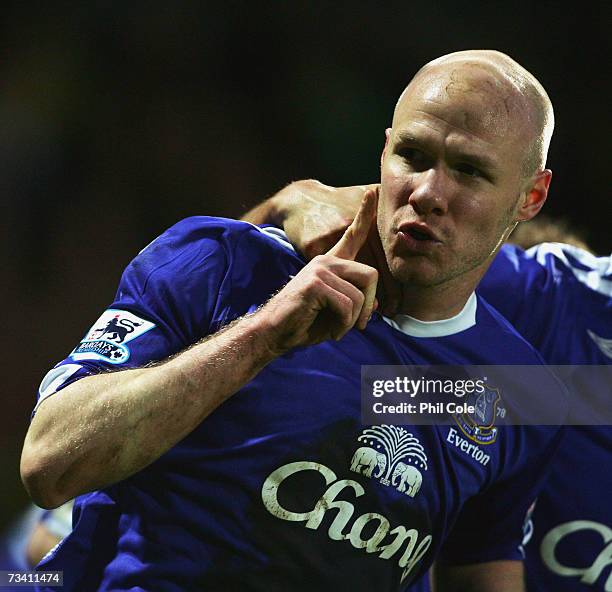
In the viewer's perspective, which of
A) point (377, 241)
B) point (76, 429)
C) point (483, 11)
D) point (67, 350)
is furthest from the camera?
point (483, 11)

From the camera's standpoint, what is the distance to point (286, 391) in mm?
1690

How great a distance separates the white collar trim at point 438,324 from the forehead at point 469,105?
0.36 meters

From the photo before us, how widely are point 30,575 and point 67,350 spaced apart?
130 cm

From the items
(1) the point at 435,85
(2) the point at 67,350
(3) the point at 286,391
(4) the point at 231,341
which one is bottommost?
(2) the point at 67,350

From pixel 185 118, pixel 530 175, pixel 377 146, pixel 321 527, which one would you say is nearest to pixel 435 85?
pixel 530 175

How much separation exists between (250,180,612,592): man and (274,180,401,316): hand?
52cm

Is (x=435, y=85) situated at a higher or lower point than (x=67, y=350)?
higher

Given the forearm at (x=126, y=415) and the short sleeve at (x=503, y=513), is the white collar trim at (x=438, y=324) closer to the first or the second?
the short sleeve at (x=503, y=513)

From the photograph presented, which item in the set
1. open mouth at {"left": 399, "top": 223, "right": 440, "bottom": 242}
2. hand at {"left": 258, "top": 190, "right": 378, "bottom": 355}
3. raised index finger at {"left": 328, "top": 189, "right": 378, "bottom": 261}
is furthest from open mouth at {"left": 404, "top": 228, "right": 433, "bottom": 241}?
hand at {"left": 258, "top": 190, "right": 378, "bottom": 355}

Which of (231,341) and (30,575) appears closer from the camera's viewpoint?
(231,341)

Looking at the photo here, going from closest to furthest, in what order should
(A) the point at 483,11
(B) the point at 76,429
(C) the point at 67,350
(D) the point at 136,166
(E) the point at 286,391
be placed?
(B) the point at 76,429, (E) the point at 286,391, (C) the point at 67,350, (D) the point at 136,166, (A) the point at 483,11

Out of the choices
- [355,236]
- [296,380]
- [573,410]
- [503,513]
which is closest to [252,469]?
[296,380]

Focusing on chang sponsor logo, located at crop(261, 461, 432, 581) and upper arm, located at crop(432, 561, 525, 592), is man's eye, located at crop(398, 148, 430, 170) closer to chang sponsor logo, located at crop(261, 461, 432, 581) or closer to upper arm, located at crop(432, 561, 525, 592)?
chang sponsor logo, located at crop(261, 461, 432, 581)

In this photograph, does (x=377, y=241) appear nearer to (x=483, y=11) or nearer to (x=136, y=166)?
(x=136, y=166)
